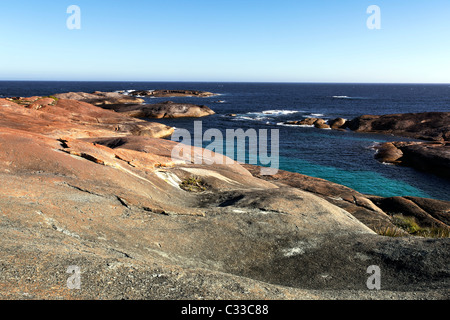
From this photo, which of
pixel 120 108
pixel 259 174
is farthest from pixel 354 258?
pixel 120 108

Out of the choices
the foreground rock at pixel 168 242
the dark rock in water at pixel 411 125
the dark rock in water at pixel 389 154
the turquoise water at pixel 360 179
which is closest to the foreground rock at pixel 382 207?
the foreground rock at pixel 168 242

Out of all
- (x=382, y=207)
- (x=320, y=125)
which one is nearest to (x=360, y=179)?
(x=382, y=207)

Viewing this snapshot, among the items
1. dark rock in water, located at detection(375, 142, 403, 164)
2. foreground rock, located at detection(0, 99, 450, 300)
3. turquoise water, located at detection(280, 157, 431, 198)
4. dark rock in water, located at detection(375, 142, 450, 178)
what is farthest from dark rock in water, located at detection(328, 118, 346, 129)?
foreground rock, located at detection(0, 99, 450, 300)

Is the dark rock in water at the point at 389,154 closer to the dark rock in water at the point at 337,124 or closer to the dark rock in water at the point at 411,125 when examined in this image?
the dark rock in water at the point at 411,125

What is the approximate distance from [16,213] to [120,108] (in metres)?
66.2

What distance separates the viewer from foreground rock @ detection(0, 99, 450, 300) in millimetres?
5277

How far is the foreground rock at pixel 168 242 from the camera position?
5.28 meters

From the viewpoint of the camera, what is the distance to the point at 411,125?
52.8 metres

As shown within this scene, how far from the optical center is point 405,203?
653 inches

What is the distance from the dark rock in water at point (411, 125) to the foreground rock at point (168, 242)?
Result: 46.5 m

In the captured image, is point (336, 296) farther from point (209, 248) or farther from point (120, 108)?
point (120, 108)

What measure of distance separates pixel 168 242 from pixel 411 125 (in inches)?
2228

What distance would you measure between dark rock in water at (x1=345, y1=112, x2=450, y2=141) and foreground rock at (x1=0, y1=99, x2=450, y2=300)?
4653 cm
